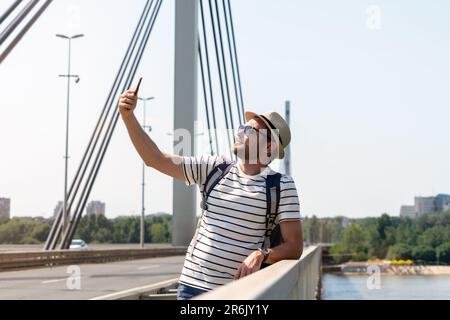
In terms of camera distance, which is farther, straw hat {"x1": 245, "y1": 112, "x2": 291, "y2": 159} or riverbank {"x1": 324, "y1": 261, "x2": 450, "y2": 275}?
riverbank {"x1": 324, "y1": 261, "x2": 450, "y2": 275}

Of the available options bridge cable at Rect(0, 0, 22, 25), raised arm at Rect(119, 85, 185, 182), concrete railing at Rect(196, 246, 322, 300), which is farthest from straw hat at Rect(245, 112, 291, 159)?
bridge cable at Rect(0, 0, 22, 25)

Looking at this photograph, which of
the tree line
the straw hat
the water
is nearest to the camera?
the straw hat

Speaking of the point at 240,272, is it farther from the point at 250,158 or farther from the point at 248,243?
the point at 250,158

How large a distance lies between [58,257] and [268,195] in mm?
21151

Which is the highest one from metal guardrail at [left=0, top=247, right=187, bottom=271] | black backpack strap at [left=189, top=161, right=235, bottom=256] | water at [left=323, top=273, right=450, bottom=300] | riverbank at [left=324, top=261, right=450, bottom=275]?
black backpack strap at [left=189, top=161, right=235, bottom=256]

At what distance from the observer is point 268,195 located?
12.0ft

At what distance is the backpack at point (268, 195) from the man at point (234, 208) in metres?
0.02

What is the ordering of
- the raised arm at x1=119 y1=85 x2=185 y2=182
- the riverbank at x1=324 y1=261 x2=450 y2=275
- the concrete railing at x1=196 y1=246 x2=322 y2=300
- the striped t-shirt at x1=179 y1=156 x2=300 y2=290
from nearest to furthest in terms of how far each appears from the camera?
the concrete railing at x1=196 y1=246 x2=322 y2=300
the striped t-shirt at x1=179 y1=156 x2=300 y2=290
the raised arm at x1=119 y1=85 x2=185 y2=182
the riverbank at x1=324 y1=261 x2=450 y2=275

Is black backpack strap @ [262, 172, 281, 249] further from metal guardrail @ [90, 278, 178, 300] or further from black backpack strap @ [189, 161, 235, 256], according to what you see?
metal guardrail @ [90, 278, 178, 300]

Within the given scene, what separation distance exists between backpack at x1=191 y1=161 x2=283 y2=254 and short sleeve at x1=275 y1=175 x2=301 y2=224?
0.02 metres

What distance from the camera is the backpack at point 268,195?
365 centimetres

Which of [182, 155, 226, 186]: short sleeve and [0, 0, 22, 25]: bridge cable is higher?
[0, 0, 22, 25]: bridge cable

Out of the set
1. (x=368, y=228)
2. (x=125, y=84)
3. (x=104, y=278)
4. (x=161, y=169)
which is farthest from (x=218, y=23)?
(x=368, y=228)

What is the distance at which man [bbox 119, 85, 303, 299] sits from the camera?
3.61m
